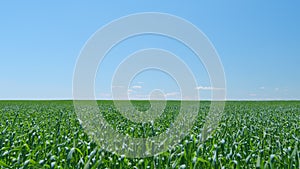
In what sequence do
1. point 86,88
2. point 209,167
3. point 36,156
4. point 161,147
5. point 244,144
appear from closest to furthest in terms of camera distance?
point 209,167
point 36,156
point 161,147
point 244,144
point 86,88

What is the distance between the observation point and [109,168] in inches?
280

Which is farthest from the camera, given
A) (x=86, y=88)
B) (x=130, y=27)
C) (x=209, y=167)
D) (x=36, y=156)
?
(x=130, y=27)

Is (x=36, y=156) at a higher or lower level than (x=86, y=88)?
lower

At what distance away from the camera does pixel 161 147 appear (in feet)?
29.7

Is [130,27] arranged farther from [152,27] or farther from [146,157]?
[146,157]

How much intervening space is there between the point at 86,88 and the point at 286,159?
6494mm

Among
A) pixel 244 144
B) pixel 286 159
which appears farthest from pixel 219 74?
pixel 286 159

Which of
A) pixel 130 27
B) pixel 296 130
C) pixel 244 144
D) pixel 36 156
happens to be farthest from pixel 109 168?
pixel 296 130

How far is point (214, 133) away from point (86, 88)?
14.3ft

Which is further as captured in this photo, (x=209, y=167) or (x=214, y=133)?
(x=214, y=133)

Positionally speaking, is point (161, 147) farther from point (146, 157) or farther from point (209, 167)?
point (209, 167)

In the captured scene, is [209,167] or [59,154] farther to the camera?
[59,154]

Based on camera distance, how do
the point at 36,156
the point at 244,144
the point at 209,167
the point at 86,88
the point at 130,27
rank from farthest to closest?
the point at 130,27, the point at 86,88, the point at 244,144, the point at 36,156, the point at 209,167

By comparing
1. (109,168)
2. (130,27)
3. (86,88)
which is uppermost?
(130,27)
